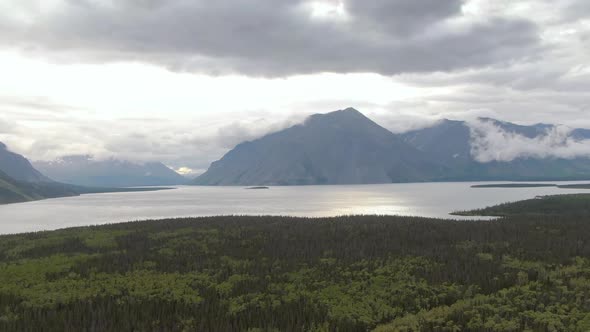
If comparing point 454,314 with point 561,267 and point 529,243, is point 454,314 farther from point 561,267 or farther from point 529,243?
point 529,243

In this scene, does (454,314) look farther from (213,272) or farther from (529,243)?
(529,243)

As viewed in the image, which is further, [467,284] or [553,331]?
[467,284]

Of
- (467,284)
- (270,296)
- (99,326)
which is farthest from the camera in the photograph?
(467,284)

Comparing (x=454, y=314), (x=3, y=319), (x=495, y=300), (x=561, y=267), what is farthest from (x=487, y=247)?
(x=3, y=319)

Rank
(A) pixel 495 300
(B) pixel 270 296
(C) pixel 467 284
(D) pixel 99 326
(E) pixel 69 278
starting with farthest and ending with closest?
(E) pixel 69 278
(C) pixel 467 284
(B) pixel 270 296
(A) pixel 495 300
(D) pixel 99 326

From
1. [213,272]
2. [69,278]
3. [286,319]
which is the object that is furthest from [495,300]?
[69,278]

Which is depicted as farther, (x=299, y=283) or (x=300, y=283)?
(x=299, y=283)
